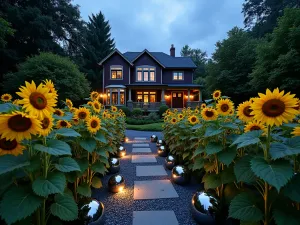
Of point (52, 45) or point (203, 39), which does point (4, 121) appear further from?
point (203, 39)

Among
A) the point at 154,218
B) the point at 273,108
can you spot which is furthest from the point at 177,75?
the point at 273,108

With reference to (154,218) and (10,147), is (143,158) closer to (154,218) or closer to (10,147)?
(154,218)

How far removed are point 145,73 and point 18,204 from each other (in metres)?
21.6

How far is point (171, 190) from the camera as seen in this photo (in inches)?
119

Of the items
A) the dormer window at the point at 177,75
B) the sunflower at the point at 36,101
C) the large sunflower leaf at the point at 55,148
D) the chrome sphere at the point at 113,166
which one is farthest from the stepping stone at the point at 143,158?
the dormer window at the point at 177,75

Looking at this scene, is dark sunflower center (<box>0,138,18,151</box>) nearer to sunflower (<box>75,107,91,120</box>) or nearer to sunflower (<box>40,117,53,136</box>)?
sunflower (<box>40,117,53,136</box>)

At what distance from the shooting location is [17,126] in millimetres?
1116

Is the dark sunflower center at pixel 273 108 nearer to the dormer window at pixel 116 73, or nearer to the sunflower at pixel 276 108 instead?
the sunflower at pixel 276 108

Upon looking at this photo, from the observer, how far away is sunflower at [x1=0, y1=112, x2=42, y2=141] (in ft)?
3.59

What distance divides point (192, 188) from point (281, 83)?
16.8m

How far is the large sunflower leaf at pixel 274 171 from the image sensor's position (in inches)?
39.9

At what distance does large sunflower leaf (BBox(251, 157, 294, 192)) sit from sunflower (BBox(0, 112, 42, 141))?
1.44m

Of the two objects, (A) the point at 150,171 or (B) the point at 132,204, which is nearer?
(B) the point at 132,204

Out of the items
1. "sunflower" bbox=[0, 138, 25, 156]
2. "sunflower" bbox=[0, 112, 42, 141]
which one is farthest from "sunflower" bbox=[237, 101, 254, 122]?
"sunflower" bbox=[0, 138, 25, 156]
